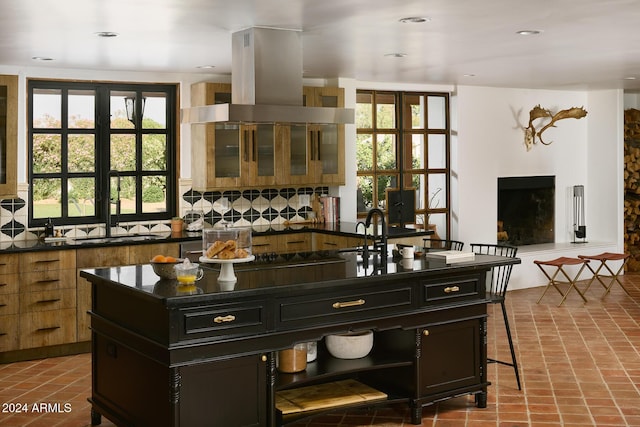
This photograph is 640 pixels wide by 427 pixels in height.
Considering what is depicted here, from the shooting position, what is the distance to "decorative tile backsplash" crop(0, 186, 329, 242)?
792cm

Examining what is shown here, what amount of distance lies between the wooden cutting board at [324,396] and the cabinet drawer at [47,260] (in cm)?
296

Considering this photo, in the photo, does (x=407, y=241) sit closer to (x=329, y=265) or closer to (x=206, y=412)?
(x=329, y=265)

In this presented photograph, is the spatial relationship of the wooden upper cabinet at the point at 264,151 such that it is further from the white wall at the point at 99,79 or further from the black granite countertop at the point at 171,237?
the black granite countertop at the point at 171,237

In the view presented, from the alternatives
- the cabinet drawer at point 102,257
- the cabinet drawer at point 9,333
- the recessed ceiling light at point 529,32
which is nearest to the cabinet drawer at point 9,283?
the cabinet drawer at point 9,333

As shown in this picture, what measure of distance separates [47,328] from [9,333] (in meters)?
0.32

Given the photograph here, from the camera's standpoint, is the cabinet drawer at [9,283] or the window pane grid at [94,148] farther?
the window pane grid at [94,148]

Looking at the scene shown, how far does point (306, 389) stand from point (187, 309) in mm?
1343

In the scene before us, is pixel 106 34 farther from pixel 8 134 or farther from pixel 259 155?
pixel 259 155

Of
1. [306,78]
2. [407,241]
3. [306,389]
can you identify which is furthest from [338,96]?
[306,389]

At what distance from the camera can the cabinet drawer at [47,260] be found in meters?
7.23

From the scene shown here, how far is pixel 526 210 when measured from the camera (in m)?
11.5

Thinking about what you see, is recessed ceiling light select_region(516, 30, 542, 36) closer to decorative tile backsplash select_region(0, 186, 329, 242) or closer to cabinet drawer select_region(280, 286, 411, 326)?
cabinet drawer select_region(280, 286, 411, 326)

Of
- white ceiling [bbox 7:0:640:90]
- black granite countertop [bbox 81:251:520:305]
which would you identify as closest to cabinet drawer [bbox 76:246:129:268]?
white ceiling [bbox 7:0:640:90]

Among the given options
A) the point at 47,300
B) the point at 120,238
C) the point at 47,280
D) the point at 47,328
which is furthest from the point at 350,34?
the point at 47,328
